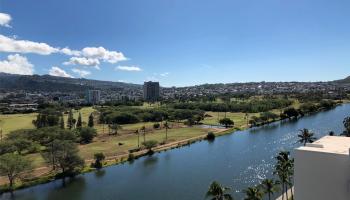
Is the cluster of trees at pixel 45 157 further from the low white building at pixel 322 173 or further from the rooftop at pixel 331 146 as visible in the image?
the rooftop at pixel 331 146

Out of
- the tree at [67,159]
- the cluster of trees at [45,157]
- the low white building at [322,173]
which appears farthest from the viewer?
the tree at [67,159]

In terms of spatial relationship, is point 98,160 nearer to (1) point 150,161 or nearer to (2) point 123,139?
(1) point 150,161

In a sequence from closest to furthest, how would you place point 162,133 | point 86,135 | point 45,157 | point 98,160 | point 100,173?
1. point 100,173
2. point 45,157
3. point 98,160
4. point 86,135
5. point 162,133

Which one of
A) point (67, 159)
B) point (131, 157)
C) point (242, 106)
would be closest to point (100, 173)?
point (67, 159)

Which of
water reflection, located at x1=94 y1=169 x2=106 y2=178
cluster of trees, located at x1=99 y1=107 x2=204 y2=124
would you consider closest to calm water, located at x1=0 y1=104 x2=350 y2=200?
water reflection, located at x1=94 y1=169 x2=106 y2=178

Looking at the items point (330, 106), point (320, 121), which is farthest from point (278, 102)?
point (320, 121)

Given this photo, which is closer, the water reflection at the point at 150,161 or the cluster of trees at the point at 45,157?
the cluster of trees at the point at 45,157

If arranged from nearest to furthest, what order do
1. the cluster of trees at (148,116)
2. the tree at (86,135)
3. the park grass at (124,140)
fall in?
the park grass at (124,140), the tree at (86,135), the cluster of trees at (148,116)

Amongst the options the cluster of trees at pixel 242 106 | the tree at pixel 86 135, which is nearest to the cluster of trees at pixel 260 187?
the tree at pixel 86 135
